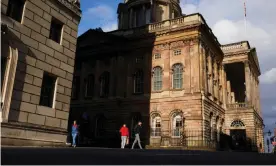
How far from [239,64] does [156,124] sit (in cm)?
1579

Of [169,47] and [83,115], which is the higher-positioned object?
[169,47]

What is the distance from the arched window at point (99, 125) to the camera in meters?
30.3

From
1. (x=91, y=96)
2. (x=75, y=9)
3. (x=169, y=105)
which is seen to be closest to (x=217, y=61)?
(x=169, y=105)

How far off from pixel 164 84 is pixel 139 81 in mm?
3266

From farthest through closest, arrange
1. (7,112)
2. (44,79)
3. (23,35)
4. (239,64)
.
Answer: (239,64) < (44,79) < (23,35) < (7,112)

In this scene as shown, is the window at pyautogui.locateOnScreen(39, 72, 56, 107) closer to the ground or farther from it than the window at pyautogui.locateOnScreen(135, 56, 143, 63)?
closer to the ground

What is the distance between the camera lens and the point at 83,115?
29.6 m

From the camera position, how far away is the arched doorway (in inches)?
1202

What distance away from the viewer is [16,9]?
41.5ft

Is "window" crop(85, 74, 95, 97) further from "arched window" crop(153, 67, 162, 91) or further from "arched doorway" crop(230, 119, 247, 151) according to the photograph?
"arched doorway" crop(230, 119, 247, 151)

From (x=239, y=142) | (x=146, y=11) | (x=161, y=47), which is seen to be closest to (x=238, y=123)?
(x=239, y=142)

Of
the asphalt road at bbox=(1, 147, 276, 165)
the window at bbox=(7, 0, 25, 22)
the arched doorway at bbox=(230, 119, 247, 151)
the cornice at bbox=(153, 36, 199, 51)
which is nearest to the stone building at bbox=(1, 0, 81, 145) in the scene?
the window at bbox=(7, 0, 25, 22)

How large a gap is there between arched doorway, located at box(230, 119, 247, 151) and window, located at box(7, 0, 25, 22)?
1017 inches

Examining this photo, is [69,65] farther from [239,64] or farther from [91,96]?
[239,64]
